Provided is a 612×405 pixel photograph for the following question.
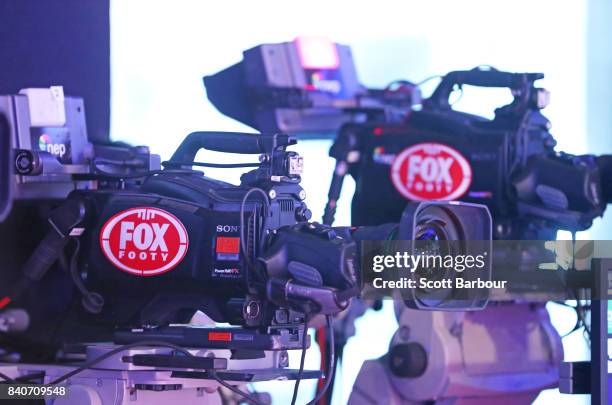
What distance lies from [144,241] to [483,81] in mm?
1215

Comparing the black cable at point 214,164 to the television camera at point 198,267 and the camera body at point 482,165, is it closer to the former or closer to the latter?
the television camera at point 198,267

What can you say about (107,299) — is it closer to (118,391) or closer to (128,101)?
(118,391)

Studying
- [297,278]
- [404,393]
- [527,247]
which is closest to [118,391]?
[297,278]

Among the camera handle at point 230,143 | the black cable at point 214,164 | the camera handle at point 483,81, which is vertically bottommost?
the black cable at point 214,164

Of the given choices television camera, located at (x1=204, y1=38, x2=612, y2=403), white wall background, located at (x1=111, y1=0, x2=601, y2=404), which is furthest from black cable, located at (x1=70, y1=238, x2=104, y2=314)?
white wall background, located at (x1=111, y1=0, x2=601, y2=404)

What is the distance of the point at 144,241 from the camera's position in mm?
2307

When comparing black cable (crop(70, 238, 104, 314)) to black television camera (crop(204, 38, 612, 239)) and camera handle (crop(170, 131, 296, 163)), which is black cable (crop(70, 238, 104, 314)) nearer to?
camera handle (crop(170, 131, 296, 163))

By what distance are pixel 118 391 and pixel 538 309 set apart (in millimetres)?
1198

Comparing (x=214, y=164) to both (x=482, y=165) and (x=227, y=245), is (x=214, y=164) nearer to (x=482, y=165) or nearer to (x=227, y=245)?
(x=227, y=245)

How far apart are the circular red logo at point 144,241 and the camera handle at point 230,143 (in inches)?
8.5

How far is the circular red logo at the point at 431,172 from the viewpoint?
323cm

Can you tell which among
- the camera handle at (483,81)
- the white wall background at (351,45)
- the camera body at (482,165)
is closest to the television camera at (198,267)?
the camera body at (482,165)

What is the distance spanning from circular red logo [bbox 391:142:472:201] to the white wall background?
268 mm

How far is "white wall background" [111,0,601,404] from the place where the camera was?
11.3 ft
